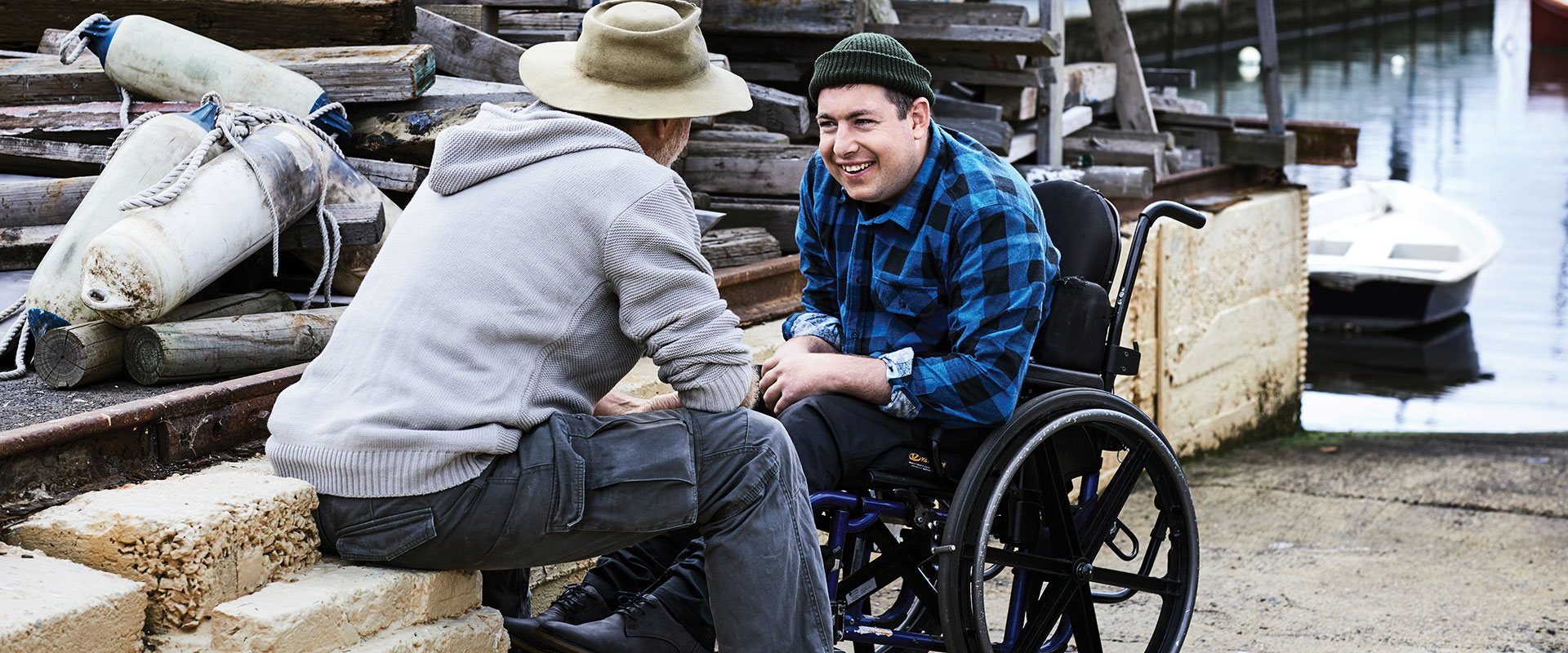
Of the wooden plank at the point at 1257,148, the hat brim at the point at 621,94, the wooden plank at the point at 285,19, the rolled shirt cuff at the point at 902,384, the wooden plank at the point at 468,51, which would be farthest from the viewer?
the wooden plank at the point at 1257,148

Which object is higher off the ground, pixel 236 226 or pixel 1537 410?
pixel 236 226

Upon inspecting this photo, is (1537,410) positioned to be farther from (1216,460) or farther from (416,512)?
(416,512)

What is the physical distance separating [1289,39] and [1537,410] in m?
35.6

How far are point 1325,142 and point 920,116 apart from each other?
221 inches

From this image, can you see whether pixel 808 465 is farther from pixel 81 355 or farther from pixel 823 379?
pixel 81 355

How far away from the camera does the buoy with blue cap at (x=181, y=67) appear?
3.79 metres

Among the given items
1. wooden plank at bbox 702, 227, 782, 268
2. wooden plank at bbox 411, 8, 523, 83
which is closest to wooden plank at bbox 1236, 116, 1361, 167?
wooden plank at bbox 702, 227, 782, 268

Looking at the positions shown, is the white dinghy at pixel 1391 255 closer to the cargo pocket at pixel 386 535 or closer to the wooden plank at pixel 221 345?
the wooden plank at pixel 221 345

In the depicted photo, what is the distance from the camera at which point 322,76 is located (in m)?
3.94

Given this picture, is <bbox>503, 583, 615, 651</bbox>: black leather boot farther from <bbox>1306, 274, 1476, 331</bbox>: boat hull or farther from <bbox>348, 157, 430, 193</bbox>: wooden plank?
<bbox>1306, 274, 1476, 331</bbox>: boat hull

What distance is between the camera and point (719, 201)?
16.4 ft

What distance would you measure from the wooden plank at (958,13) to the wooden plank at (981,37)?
43cm

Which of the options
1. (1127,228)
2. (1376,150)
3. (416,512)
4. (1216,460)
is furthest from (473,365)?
(1376,150)

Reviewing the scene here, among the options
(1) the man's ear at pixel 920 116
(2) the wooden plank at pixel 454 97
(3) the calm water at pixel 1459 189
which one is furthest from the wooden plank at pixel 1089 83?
(1) the man's ear at pixel 920 116
